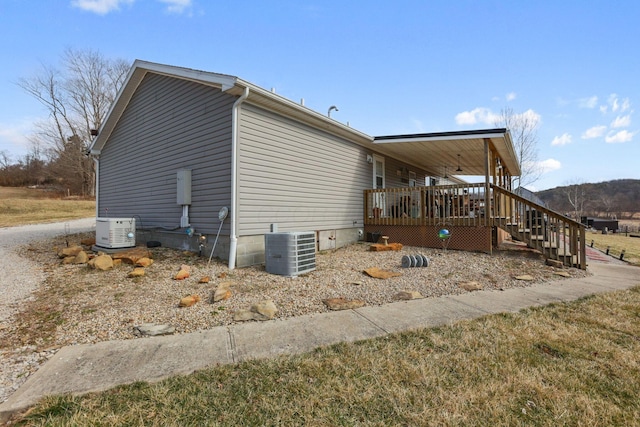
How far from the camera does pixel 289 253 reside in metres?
5.38

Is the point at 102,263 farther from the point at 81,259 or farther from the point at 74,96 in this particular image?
the point at 74,96

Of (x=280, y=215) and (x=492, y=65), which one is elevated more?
(x=492, y=65)

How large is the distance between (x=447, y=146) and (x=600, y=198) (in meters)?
71.8

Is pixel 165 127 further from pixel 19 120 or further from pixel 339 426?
pixel 19 120

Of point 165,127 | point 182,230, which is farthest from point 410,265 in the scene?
point 165,127

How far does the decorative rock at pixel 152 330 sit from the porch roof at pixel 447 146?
7740mm

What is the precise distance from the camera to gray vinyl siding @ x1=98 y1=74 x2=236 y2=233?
20.9ft

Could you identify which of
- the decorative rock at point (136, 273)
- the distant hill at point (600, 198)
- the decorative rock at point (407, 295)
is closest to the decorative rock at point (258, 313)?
the decorative rock at point (407, 295)

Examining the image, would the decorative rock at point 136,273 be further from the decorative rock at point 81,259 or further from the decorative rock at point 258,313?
the decorative rock at point 258,313

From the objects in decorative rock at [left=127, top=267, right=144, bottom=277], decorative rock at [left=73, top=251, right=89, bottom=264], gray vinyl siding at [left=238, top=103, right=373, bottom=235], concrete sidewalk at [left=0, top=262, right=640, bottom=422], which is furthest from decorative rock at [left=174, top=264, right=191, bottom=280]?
decorative rock at [left=73, top=251, right=89, bottom=264]

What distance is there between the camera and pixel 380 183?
35.5 feet

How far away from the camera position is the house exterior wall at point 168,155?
638cm

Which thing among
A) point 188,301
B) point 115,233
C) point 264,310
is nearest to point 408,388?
point 264,310

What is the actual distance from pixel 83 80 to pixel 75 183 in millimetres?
10902
